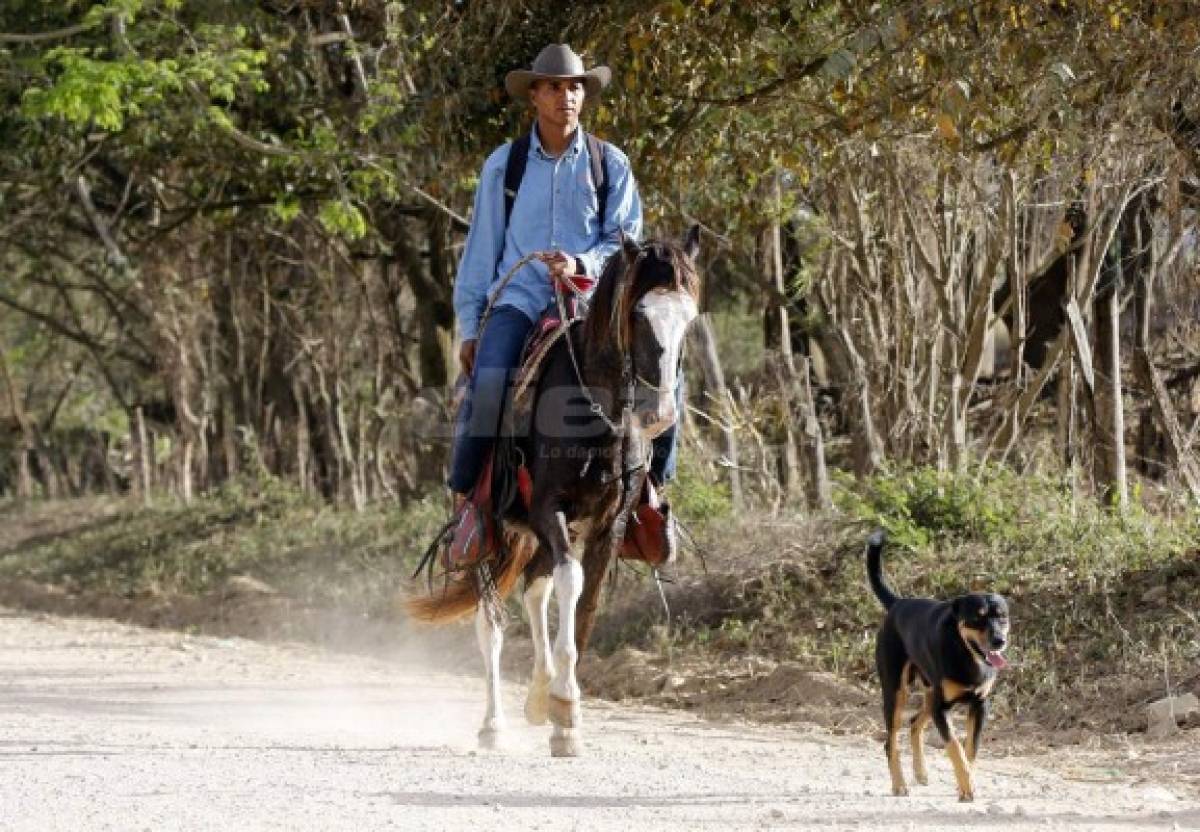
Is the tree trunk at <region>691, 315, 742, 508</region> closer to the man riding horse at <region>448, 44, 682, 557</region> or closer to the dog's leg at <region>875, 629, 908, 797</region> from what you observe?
the man riding horse at <region>448, 44, 682, 557</region>

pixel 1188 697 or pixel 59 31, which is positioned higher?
pixel 59 31

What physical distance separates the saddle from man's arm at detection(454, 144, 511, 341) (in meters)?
0.47

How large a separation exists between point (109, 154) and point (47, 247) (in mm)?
4510

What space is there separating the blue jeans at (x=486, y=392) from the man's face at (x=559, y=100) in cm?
98

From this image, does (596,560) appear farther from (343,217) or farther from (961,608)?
(343,217)

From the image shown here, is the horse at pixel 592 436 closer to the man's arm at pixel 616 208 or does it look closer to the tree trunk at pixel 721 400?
the man's arm at pixel 616 208

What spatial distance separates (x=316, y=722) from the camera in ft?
37.2

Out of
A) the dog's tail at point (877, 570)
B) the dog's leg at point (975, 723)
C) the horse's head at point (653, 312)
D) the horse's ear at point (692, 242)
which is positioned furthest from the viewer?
the horse's ear at point (692, 242)

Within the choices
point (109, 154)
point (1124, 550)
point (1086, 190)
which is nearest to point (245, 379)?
point (109, 154)

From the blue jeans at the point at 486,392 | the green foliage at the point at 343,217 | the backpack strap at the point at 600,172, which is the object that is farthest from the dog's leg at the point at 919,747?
the green foliage at the point at 343,217

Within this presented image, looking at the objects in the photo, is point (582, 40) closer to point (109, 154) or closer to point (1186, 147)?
point (1186, 147)

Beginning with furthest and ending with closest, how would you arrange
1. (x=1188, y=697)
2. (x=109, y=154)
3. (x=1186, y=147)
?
1. (x=109, y=154)
2. (x=1186, y=147)
3. (x=1188, y=697)

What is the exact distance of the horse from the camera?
8.77m

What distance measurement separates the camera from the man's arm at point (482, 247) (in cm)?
995
